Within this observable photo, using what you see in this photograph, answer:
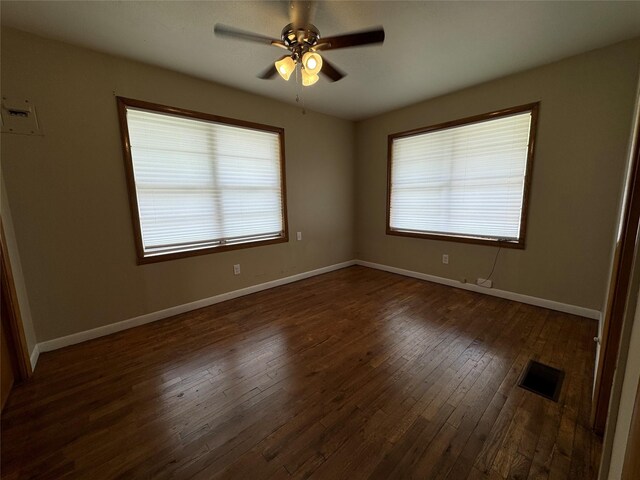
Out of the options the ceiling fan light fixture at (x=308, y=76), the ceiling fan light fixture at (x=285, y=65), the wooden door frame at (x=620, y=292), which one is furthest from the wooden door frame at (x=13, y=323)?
the wooden door frame at (x=620, y=292)

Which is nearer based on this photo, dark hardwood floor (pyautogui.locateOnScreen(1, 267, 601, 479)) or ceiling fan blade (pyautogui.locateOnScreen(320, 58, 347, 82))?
dark hardwood floor (pyautogui.locateOnScreen(1, 267, 601, 479))

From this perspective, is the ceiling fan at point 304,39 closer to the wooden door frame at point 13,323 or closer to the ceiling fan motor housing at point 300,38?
the ceiling fan motor housing at point 300,38

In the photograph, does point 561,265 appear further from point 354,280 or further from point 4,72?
point 4,72

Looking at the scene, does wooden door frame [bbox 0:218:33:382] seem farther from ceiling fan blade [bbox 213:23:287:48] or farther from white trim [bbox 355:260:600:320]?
white trim [bbox 355:260:600:320]

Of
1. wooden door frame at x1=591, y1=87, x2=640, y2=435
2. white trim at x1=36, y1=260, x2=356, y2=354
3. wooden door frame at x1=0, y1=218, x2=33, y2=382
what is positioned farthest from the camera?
white trim at x1=36, y1=260, x2=356, y2=354

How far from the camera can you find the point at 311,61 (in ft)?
5.71

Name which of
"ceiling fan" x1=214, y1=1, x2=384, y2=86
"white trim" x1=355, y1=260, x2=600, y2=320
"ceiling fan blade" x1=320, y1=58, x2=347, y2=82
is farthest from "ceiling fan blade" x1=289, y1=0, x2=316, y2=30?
"white trim" x1=355, y1=260, x2=600, y2=320

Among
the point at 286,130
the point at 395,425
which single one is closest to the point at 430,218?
the point at 286,130

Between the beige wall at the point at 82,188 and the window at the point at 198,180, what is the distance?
112 mm

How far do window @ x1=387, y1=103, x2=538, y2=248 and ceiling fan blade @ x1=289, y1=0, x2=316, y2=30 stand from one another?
2.37 metres

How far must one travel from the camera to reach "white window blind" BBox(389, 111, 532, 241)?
290 centimetres

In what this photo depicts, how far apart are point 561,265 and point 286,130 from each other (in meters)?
3.59

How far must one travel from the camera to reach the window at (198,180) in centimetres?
253

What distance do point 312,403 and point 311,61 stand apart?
2222 millimetres
